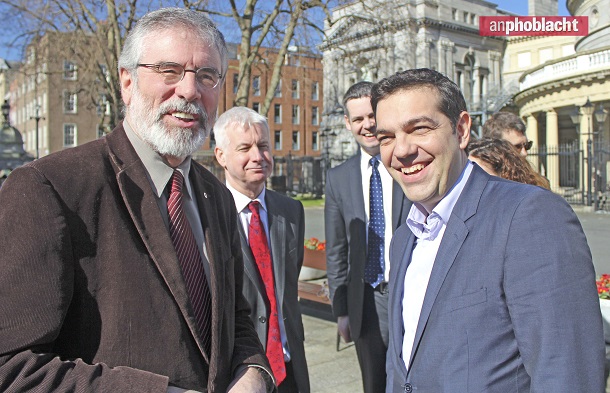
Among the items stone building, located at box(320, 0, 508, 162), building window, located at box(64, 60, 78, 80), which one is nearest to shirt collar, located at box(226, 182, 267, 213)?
building window, located at box(64, 60, 78, 80)

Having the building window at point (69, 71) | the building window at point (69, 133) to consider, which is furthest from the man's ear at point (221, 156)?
the building window at point (69, 133)

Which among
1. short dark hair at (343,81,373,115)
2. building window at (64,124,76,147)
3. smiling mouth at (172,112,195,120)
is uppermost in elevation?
building window at (64,124,76,147)

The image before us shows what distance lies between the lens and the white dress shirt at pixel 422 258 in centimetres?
203

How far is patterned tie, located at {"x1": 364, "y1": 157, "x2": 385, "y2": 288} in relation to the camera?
3.84 m

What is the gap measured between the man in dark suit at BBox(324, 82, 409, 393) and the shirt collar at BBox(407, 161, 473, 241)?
159cm

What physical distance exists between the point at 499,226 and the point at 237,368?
103 cm

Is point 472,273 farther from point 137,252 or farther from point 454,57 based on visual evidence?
point 454,57

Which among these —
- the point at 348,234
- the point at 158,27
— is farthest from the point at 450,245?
the point at 348,234

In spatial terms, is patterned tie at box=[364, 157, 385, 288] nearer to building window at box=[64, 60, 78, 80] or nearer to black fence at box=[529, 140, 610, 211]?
building window at box=[64, 60, 78, 80]

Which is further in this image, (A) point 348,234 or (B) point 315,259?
(B) point 315,259

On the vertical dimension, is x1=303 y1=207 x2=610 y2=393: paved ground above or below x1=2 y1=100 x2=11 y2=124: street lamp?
below

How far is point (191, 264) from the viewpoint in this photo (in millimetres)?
1794

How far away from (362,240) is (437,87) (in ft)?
6.77

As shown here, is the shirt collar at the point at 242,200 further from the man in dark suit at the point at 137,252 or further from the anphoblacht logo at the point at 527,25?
the anphoblacht logo at the point at 527,25
